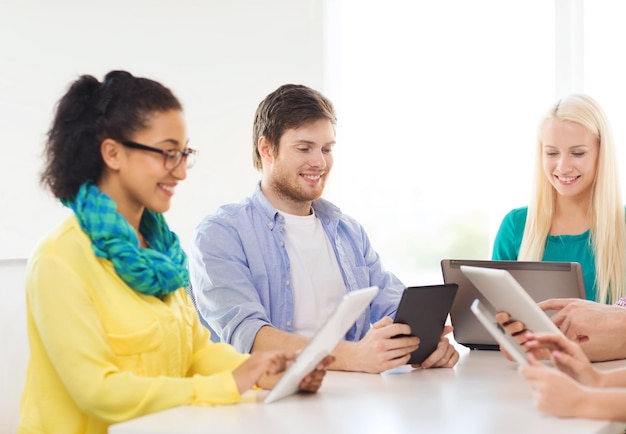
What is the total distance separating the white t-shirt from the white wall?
4.80ft

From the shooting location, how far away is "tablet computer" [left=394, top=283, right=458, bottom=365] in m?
2.26

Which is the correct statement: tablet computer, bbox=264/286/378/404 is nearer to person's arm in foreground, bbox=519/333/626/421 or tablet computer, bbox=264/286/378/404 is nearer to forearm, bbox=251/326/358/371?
person's arm in foreground, bbox=519/333/626/421

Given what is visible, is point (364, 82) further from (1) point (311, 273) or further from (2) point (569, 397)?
(2) point (569, 397)

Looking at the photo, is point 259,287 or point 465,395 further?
point 259,287

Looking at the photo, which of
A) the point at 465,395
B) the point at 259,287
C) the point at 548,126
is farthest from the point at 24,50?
the point at 465,395

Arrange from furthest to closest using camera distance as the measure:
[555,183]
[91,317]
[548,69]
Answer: [548,69]
[555,183]
[91,317]

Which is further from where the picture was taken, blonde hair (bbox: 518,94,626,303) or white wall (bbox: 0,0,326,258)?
white wall (bbox: 0,0,326,258)

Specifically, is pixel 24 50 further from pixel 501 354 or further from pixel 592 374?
pixel 592 374

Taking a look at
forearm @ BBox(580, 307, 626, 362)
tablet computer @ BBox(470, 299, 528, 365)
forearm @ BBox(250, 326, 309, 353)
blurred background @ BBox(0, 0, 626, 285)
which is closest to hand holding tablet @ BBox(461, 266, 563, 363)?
tablet computer @ BBox(470, 299, 528, 365)

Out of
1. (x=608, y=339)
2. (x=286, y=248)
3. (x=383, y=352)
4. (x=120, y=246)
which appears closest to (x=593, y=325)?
(x=608, y=339)

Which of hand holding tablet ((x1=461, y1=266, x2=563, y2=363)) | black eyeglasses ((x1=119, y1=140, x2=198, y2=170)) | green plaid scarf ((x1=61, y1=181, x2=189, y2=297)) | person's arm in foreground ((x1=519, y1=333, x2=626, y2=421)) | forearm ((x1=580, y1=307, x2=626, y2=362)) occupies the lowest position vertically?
forearm ((x1=580, y1=307, x2=626, y2=362))

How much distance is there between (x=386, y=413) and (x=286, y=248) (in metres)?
1.16

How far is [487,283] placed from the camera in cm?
213

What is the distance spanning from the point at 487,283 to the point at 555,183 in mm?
1238
